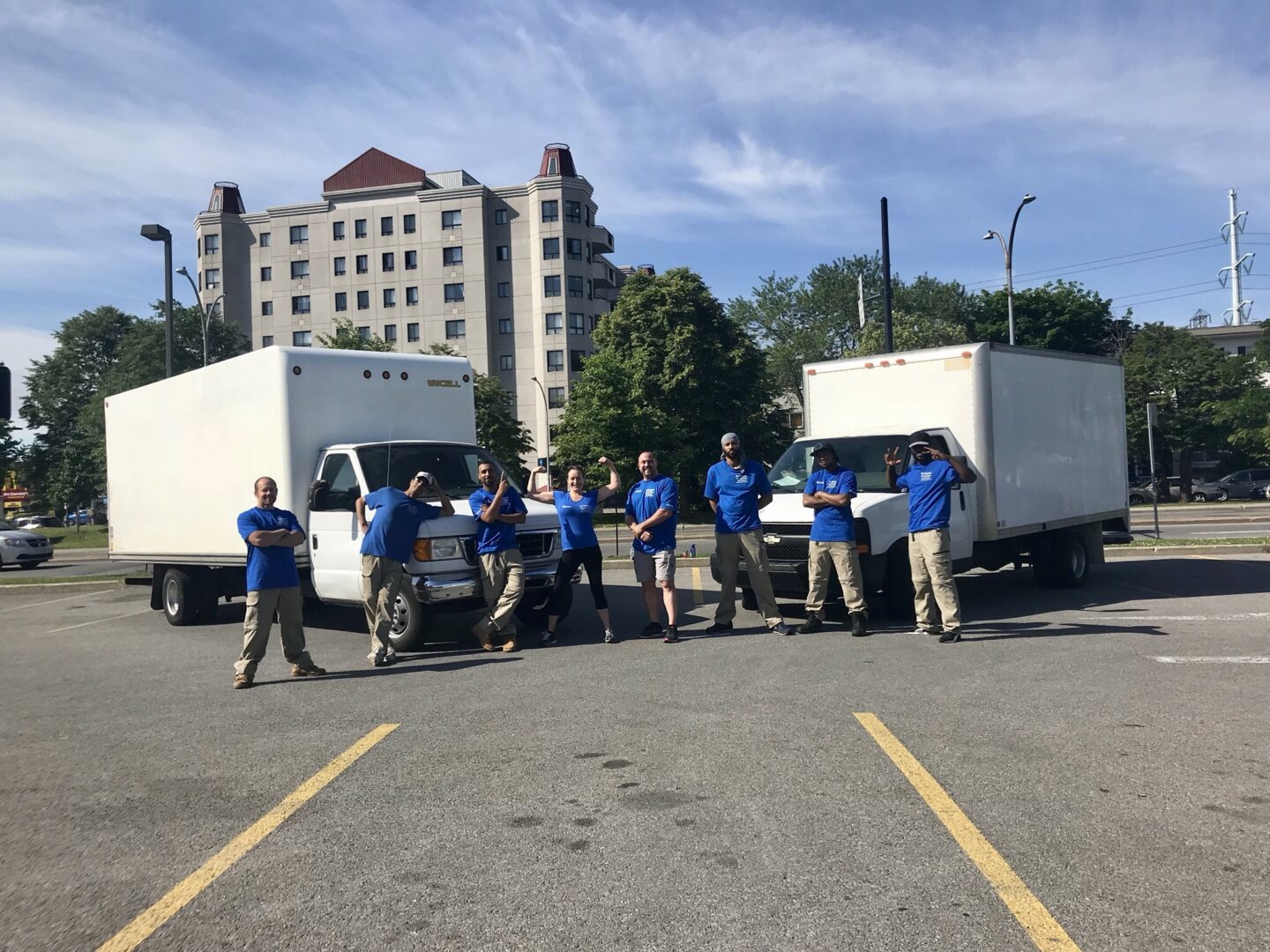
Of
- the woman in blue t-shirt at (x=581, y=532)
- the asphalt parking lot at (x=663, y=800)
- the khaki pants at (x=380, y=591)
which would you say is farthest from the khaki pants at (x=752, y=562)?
the khaki pants at (x=380, y=591)

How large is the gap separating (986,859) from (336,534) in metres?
7.74

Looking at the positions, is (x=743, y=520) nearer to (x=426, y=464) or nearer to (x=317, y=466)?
(x=426, y=464)

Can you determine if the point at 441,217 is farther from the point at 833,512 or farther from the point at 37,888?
the point at 37,888

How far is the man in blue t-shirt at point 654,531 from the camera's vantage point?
9.90 meters

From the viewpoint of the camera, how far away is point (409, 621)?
970cm

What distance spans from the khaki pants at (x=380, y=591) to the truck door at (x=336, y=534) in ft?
2.72

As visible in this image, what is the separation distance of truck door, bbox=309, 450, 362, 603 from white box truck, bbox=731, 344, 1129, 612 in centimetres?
427

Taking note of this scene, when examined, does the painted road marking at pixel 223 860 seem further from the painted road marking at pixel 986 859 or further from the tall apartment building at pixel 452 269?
the tall apartment building at pixel 452 269

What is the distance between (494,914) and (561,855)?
0.61 metres

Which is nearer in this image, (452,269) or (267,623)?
(267,623)

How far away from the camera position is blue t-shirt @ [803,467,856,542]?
9750 mm

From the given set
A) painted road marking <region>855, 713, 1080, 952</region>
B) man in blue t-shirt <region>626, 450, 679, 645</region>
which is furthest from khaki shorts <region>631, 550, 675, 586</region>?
painted road marking <region>855, 713, 1080, 952</region>

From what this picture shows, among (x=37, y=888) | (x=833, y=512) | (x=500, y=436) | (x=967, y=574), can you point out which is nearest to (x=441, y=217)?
(x=500, y=436)

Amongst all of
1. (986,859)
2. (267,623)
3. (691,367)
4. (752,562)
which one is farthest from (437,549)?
(691,367)
